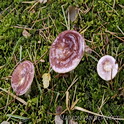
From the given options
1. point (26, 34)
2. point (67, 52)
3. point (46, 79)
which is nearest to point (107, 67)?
point (67, 52)

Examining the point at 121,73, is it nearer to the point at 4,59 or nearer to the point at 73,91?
the point at 73,91

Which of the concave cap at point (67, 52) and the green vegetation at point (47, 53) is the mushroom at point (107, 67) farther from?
the concave cap at point (67, 52)

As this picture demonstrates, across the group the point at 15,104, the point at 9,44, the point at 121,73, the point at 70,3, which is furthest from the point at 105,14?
the point at 15,104

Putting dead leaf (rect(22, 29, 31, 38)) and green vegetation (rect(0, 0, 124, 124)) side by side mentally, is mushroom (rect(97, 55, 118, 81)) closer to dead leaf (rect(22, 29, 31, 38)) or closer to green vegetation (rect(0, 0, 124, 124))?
green vegetation (rect(0, 0, 124, 124))

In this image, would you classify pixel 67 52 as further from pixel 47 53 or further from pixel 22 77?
pixel 22 77

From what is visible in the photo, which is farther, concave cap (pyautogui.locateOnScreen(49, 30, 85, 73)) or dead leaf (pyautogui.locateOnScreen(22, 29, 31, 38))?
dead leaf (pyautogui.locateOnScreen(22, 29, 31, 38))

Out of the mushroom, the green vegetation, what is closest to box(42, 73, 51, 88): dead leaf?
the green vegetation

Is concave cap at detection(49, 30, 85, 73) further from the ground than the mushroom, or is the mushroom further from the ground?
concave cap at detection(49, 30, 85, 73)
